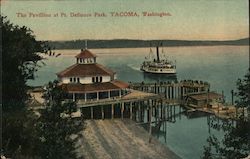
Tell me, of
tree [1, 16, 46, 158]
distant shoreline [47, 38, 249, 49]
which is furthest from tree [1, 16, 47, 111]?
distant shoreline [47, 38, 249, 49]

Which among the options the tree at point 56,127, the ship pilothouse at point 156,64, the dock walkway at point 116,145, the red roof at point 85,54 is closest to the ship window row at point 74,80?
the red roof at point 85,54

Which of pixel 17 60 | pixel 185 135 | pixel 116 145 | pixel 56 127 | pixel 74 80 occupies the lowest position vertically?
pixel 185 135

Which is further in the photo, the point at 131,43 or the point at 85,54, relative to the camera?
the point at 85,54

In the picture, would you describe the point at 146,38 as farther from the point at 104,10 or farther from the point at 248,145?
the point at 248,145

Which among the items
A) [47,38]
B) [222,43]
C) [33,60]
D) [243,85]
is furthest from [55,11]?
[243,85]

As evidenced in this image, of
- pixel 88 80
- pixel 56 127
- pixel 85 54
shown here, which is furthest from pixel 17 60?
pixel 88 80

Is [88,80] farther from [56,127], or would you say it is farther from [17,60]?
[56,127]

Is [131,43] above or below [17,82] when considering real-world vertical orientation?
above
